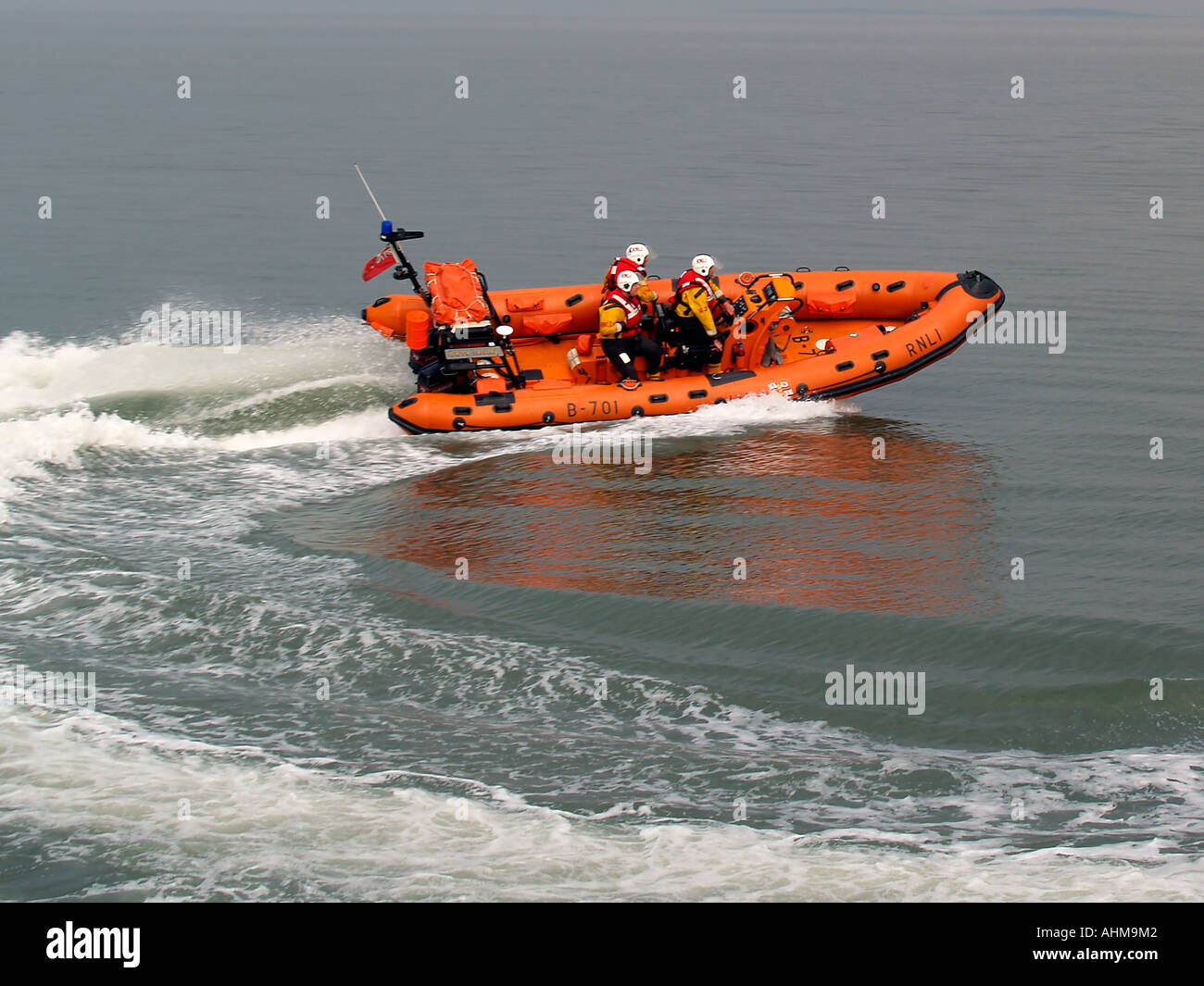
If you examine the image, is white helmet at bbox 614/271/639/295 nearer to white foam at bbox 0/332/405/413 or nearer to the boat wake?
the boat wake

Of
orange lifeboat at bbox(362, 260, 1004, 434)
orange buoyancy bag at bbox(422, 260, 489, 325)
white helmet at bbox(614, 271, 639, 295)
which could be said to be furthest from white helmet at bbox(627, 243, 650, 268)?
orange buoyancy bag at bbox(422, 260, 489, 325)

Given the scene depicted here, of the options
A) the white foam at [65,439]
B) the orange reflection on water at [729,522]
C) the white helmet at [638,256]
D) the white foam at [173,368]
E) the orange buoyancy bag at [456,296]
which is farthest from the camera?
the white foam at [173,368]

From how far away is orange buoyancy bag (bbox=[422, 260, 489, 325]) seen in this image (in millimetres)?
11711

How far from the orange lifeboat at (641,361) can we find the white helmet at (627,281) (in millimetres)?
728

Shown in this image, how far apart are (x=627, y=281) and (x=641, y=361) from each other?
0.85m

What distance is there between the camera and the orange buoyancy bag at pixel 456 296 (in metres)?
11.7

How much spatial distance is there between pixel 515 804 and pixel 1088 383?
8.94 meters

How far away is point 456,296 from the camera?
11.8m

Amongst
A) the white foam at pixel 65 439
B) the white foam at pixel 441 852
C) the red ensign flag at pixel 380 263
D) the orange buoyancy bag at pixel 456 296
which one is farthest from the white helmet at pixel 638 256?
the white foam at pixel 441 852

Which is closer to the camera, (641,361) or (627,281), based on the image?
(627,281)

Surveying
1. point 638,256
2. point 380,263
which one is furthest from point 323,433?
point 638,256

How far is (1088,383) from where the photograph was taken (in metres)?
13.4

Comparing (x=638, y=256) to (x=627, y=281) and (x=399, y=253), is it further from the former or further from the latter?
(x=399, y=253)

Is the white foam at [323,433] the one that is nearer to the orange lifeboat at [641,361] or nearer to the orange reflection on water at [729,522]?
the orange lifeboat at [641,361]
